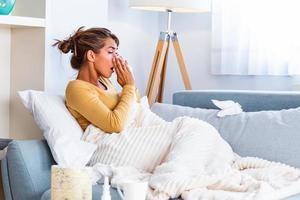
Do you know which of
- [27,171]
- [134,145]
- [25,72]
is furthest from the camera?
[25,72]

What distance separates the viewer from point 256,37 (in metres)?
3.54

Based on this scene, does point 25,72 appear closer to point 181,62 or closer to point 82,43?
point 82,43

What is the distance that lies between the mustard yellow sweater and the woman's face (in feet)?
0.42

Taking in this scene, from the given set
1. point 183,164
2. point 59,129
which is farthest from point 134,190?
point 59,129

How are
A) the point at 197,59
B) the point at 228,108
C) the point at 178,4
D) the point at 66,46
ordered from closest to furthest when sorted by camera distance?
the point at 228,108, the point at 66,46, the point at 178,4, the point at 197,59

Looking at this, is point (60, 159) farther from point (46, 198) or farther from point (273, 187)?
point (273, 187)

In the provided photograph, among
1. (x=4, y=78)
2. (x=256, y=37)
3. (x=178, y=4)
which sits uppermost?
(x=178, y=4)

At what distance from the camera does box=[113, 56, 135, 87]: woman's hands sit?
8.73 feet

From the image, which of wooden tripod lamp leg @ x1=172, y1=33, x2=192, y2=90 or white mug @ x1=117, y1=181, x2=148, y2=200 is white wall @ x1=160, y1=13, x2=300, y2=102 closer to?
wooden tripod lamp leg @ x1=172, y1=33, x2=192, y2=90

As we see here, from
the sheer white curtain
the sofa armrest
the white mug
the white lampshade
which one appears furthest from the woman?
the sheer white curtain

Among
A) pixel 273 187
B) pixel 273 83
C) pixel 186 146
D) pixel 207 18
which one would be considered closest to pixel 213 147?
pixel 186 146

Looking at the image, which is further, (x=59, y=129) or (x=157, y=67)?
(x=157, y=67)

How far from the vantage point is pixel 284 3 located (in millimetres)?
3438

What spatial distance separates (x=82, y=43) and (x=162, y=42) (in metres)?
0.97
